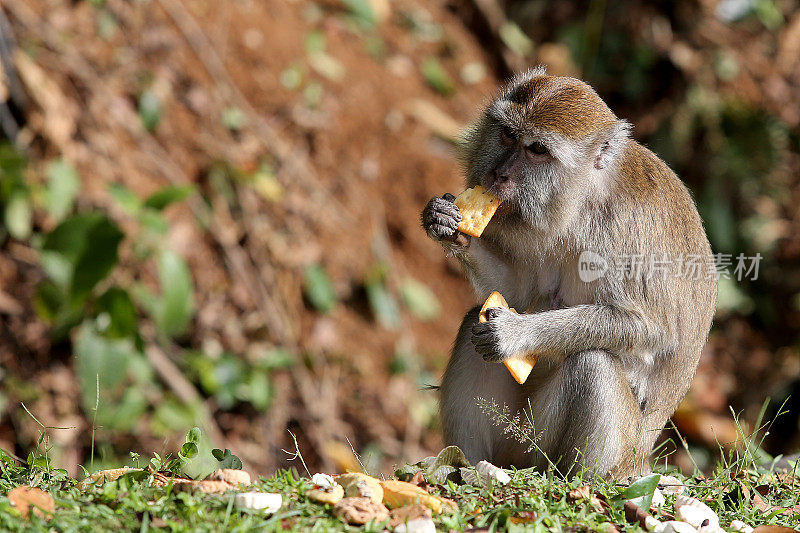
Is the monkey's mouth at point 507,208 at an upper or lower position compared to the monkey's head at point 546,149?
lower

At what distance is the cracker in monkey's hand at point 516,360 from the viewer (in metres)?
4.00

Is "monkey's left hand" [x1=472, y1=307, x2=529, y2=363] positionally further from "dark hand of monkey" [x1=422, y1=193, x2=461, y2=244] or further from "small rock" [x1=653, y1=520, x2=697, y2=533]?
"small rock" [x1=653, y1=520, x2=697, y2=533]

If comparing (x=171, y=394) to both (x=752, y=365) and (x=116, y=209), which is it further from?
(x=752, y=365)

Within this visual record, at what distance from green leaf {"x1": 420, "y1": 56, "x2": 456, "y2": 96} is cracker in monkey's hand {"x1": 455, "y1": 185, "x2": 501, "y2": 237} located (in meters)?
5.47

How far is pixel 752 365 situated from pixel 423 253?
3.83 m

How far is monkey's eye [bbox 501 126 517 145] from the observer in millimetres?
4127

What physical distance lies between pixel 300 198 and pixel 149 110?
5.04 ft

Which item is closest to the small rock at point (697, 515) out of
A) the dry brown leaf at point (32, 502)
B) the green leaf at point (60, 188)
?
the dry brown leaf at point (32, 502)

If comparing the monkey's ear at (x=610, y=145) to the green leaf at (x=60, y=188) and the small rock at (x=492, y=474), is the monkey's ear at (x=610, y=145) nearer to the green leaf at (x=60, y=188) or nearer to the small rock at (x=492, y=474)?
the small rock at (x=492, y=474)

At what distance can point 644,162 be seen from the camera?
4.41 m

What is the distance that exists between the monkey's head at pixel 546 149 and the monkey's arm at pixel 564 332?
18.0 inches

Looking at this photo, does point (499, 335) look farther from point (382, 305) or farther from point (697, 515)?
point (382, 305)

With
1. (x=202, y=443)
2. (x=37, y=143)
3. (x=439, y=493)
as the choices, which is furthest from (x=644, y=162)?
(x=37, y=143)

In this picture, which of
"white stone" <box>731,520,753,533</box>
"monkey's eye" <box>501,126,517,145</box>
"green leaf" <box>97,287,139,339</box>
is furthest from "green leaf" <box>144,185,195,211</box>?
"white stone" <box>731,520,753,533</box>
